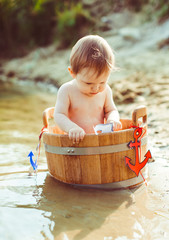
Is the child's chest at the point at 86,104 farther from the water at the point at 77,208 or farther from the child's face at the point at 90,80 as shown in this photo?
the water at the point at 77,208

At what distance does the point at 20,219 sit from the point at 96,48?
4.08ft

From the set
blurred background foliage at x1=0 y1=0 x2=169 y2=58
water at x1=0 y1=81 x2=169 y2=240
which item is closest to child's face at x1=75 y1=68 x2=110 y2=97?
water at x1=0 y1=81 x2=169 y2=240

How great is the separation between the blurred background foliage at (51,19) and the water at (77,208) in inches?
380

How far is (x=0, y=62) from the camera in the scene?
56.0ft

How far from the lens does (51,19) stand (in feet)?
53.3

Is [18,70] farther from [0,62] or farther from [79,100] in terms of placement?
[79,100]

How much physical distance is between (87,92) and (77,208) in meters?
0.87

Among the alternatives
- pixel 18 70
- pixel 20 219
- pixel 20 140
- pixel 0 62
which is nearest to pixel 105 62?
pixel 20 219

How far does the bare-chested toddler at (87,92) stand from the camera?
2.09m

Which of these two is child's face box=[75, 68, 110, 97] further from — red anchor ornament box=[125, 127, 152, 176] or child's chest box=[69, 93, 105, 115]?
red anchor ornament box=[125, 127, 152, 176]

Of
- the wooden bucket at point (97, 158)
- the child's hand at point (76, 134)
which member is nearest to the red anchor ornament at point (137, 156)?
the wooden bucket at point (97, 158)

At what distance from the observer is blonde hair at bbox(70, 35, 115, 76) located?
208cm

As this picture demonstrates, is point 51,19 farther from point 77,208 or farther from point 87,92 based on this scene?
point 77,208

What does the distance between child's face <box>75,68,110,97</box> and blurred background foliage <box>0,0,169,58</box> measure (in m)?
9.40
